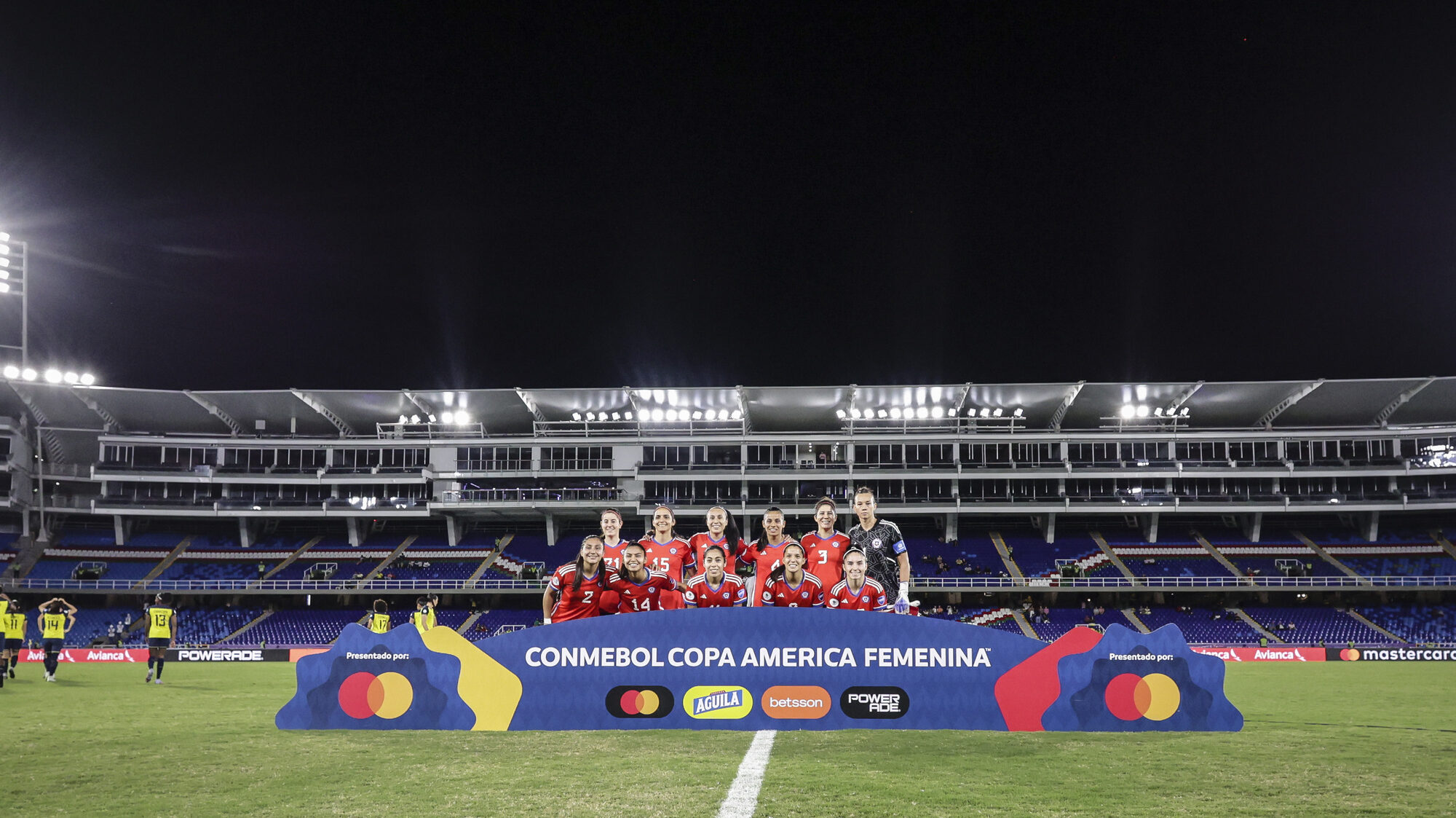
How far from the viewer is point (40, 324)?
45781mm

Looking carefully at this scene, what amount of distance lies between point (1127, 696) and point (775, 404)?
37565 mm

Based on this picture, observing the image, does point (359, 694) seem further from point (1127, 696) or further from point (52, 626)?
point (52, 626)

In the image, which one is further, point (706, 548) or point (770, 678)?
point (706, 548)

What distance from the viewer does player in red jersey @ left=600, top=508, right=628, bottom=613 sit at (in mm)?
10102

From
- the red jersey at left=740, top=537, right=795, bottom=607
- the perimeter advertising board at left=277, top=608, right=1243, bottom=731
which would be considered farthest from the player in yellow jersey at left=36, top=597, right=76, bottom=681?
the red jersey at left=740, top=537, right=795, bottom=607

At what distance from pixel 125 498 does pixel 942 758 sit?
51.0 metres

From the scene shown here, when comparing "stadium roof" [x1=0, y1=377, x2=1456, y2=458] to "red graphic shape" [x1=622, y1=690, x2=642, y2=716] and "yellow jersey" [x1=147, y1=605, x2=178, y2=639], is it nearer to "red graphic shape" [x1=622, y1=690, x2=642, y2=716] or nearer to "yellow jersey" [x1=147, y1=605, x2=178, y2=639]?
"yellow jersey" [x1=147, y1=605, x2=178, y2=639]

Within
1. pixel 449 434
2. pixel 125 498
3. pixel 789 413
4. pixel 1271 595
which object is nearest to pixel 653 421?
pixel 789 413

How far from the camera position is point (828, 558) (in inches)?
422

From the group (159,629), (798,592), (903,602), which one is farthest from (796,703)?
(159,629)

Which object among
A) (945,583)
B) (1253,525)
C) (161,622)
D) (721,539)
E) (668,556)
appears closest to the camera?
(721,539)

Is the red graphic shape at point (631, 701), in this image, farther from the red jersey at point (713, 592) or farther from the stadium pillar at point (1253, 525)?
the stadium pillar at point (1253, 525)

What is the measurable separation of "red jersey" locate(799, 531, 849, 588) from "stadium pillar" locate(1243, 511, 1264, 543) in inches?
1698

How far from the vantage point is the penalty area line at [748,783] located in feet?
17.7
